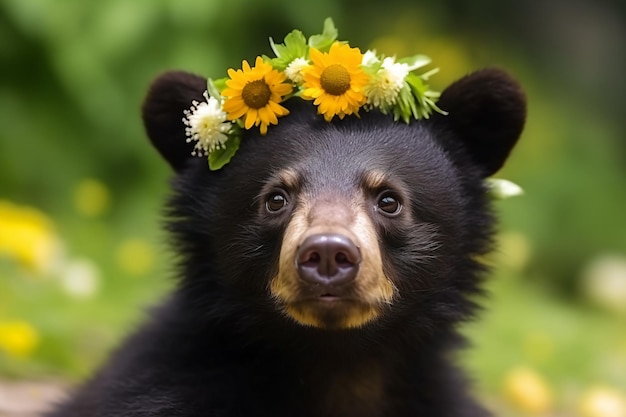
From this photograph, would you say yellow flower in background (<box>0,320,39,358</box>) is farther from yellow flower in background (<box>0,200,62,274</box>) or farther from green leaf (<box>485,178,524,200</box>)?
green leaf (<box>485,178,524,200</box>)

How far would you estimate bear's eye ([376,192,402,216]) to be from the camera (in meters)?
3.70

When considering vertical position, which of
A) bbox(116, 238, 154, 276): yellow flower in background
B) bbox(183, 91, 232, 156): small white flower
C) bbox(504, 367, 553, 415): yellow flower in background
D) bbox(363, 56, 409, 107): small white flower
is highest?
bbox(363, 56, 409, 107): small white flower

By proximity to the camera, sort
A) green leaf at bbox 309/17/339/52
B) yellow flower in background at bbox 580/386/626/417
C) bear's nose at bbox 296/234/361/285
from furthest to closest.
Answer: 1. yellow flower in background at bbox 580/386/626/417
2. green leaf at bbox 309/17/339/52
3. bear's nose at bbox 296/234/361/285

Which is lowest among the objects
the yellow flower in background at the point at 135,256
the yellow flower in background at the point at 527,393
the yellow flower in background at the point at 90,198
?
the yellow flower in background at the point at 527,393

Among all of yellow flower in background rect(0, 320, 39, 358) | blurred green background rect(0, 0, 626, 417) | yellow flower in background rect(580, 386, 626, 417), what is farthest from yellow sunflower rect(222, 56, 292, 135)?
yellow flower in background rect(580, 386, 626, 417)

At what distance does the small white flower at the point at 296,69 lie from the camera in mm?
3794

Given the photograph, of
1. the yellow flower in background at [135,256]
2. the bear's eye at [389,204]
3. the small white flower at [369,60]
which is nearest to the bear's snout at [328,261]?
the bear's eye at [389,204]

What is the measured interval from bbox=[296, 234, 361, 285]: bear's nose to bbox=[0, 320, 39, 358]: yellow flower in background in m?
2.66

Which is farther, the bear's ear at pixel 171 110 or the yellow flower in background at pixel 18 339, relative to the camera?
the yellow flower in background at pixel 18 339

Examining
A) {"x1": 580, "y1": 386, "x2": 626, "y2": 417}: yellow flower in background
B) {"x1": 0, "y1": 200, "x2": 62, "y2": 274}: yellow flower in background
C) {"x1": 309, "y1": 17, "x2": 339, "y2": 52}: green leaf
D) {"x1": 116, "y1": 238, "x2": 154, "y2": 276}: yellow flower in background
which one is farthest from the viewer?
{"x1": 116, "y1": 238, "x2": 154, "y2": 276}: yellow flower in background

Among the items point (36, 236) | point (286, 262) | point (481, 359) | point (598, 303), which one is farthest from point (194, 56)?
point (286, 262)

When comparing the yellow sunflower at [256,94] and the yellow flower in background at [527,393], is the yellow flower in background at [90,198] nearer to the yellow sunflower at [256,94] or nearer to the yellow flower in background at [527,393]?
the yellow flower in background at [527,393]

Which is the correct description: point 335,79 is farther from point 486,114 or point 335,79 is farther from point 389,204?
point 486,114

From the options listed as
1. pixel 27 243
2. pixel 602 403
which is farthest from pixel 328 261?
pixel 27 243
